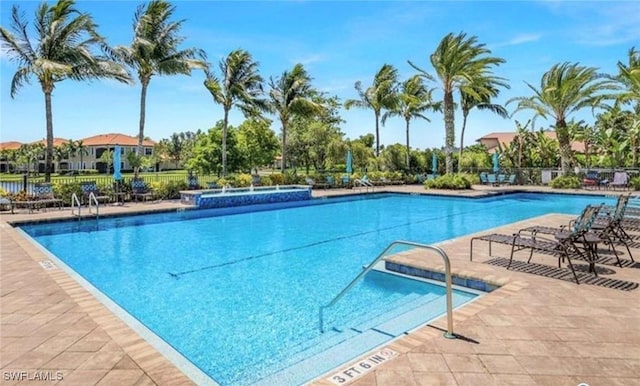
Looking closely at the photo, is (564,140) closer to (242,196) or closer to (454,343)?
(242,196)

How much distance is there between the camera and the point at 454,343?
367 cm

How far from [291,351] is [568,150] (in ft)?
81.3

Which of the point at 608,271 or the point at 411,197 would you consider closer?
the point at 608,271

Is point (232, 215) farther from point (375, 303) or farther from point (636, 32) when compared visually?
point (636, 32)

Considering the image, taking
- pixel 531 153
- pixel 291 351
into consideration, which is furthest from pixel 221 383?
pixel 531 153

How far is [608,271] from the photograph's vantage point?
6.05m

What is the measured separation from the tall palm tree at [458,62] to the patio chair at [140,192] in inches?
589

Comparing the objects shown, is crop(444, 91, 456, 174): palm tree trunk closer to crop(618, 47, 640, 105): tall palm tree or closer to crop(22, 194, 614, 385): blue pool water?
crop(22, 194, 614, 385): blue pool water

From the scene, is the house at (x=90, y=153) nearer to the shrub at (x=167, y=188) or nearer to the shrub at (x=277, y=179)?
the shrub at (x=277, y=179)

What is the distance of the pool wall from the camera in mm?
16234

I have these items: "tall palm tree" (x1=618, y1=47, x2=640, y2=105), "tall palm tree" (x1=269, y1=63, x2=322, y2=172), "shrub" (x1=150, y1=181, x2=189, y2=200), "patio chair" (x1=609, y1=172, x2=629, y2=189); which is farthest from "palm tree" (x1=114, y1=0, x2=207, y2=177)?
"patio chair" (x1=609, y1=172, x2=629, y2=189)

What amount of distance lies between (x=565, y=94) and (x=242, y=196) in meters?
17.9

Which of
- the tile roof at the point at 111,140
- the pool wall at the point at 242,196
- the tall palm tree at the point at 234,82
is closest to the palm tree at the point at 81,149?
the tile roof at the point at 111,140

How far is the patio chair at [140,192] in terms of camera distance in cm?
1687
